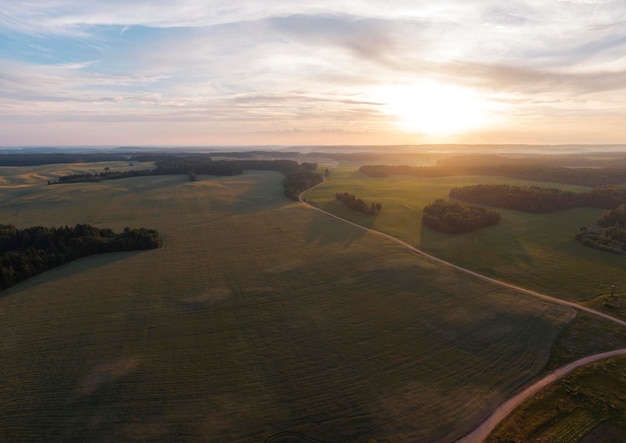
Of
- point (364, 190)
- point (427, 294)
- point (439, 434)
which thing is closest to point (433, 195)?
point (364, 190)

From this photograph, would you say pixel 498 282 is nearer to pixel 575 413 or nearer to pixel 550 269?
pixel 550 269

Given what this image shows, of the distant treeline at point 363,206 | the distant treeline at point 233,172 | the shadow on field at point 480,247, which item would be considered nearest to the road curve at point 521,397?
the shadow on field at point 480,247

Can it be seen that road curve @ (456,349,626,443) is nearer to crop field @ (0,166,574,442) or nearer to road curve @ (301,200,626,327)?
crop field @ (0,166,574,442)

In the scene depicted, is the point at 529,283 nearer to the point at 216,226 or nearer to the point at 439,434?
the point at 439,434

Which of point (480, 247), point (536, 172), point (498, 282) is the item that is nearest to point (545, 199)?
point (480, 247)

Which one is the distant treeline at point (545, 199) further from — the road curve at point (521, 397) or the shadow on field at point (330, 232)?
the road curve at point (521, 397)

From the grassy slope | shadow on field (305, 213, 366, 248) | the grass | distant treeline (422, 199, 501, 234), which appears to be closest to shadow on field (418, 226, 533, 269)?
the grassy slope
